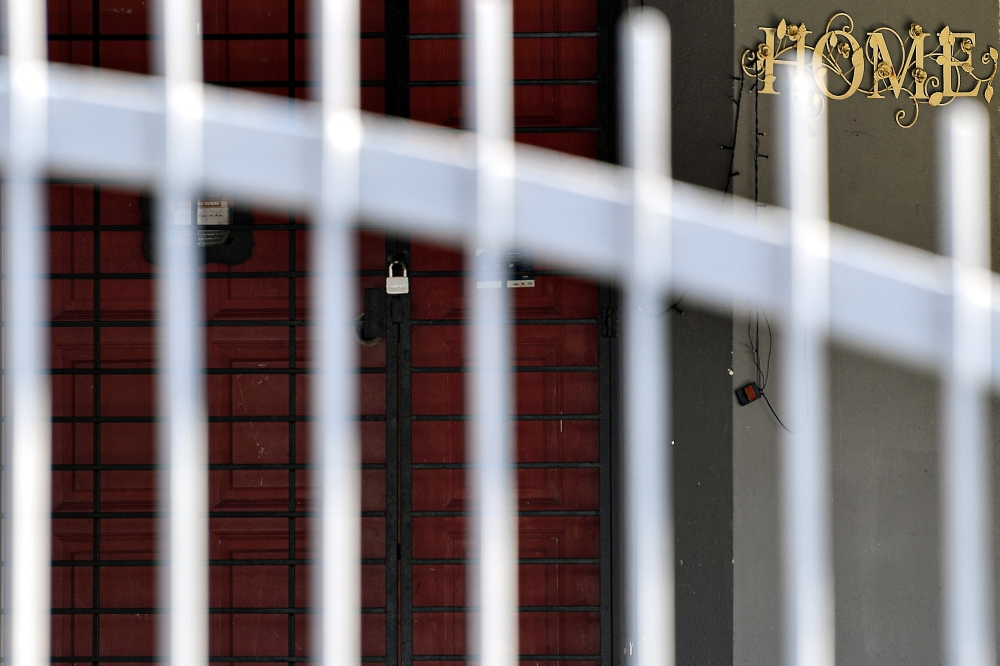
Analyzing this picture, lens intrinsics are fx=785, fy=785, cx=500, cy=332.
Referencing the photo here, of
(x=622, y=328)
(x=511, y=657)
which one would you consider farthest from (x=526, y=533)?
(x=511, y=657)

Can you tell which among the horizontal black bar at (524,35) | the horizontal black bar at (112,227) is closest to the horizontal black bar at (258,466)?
the horizontal black bar at (112,227)

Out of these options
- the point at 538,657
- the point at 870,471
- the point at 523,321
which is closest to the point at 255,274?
the point at 523,321

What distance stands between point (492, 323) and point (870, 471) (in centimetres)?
194

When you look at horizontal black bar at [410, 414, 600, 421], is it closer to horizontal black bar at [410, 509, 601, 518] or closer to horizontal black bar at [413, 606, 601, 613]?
horizontal black bar at [410, 509, 601, 518]

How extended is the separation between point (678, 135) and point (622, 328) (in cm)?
61

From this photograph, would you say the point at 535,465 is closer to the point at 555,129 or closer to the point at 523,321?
the point at 523,321

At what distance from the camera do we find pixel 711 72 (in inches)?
91.0

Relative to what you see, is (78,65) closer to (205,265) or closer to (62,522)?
(205,265)

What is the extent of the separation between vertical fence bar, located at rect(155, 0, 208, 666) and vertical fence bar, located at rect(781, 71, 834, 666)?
0.58 m

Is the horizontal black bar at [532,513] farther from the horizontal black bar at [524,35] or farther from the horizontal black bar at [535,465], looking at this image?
the horizontal black bar at [524,35]

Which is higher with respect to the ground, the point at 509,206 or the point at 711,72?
the point at 711,72

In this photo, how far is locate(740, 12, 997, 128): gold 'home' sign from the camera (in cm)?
228

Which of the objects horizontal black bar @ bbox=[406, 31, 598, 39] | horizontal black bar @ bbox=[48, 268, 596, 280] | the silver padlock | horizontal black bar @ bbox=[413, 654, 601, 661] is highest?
horizontal black bar @ bbox=[406, 31, 598, 39]

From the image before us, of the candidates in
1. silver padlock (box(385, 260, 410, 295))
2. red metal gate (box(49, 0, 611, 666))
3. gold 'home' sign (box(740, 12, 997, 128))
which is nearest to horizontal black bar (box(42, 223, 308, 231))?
red metal gate (box(49, 0, 611, 666))
